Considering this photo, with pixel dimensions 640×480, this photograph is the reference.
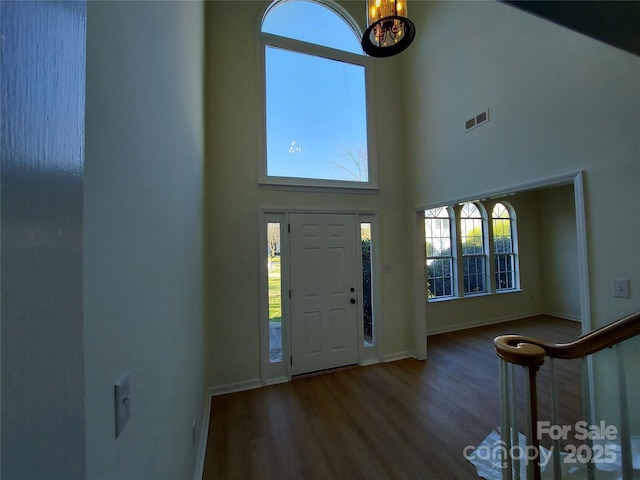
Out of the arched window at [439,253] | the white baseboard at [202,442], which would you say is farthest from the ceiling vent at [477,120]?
the white baseboard at [202,442]

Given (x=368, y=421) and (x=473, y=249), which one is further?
(x=473, y=249)

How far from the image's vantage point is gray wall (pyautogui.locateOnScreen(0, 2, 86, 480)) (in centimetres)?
22

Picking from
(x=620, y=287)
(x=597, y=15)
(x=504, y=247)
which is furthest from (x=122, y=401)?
(x=504, y=247)

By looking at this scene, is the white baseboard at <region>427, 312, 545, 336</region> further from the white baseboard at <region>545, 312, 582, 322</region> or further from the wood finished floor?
the wood finished floor

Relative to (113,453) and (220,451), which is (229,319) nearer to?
(220,451)

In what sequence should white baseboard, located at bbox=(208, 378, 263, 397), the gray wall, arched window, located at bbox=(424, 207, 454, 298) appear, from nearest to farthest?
the gray wall < white baseboard, located at bbox=(208, 378, 263, 397) < arched window, located at bbox=(424, 207, 454, 298)

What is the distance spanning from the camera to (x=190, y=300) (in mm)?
1814

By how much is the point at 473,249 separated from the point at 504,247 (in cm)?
82

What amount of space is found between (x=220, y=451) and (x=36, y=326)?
244 cm

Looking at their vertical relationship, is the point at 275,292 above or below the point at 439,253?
below

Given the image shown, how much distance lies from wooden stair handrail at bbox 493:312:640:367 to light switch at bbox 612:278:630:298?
0.79 meters

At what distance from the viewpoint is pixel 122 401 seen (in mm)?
684

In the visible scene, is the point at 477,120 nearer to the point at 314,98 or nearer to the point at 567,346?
the point at 314,98

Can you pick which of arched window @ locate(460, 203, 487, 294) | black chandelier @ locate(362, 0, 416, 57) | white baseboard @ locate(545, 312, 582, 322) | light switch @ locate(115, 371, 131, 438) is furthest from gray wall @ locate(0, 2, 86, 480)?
white baseboard @ locate(545, 312, 582, 322)
